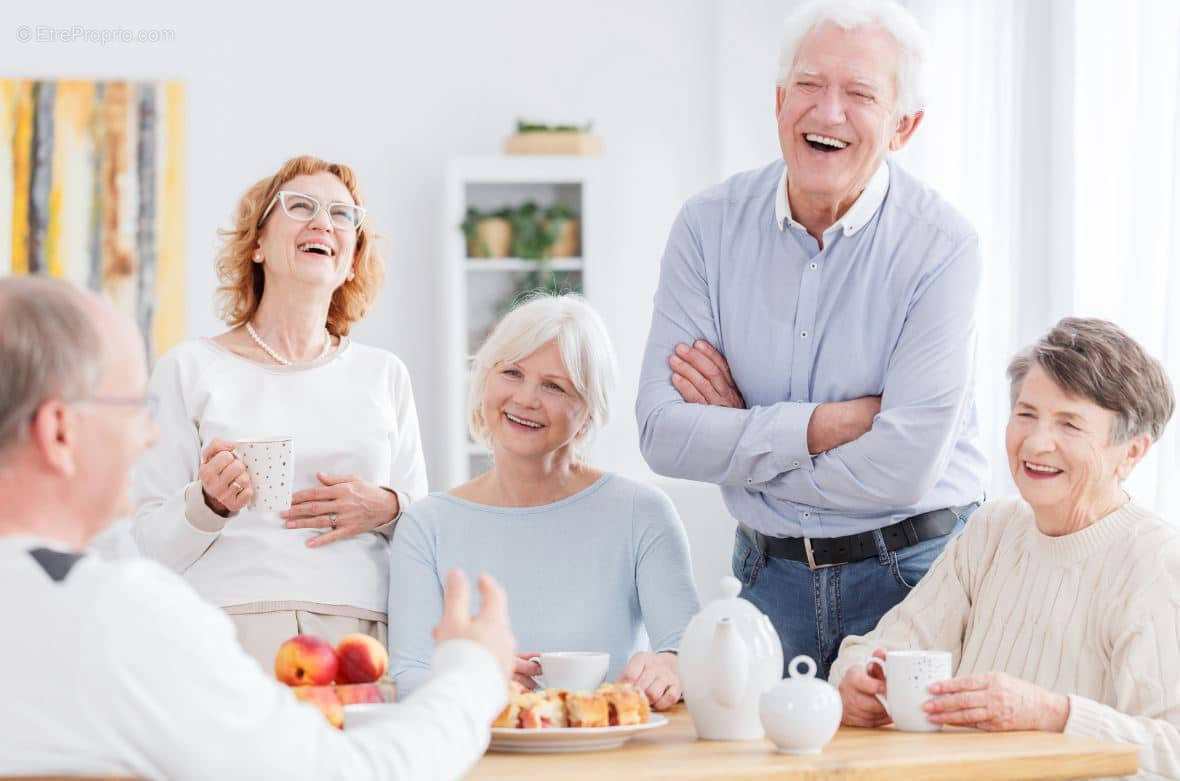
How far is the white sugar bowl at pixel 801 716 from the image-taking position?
63.7 inches

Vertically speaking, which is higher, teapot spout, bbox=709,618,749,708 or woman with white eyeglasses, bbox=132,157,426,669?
woman with white eyeglasses, bbox=132,157,426,669

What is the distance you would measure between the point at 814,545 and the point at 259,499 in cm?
92

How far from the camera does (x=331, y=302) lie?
270 cm

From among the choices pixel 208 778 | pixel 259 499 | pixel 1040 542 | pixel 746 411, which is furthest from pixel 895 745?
pixel 259 499

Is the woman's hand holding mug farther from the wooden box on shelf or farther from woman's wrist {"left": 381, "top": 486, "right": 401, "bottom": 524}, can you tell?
the wooden box on shelf

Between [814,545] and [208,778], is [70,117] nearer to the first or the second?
[814,545]

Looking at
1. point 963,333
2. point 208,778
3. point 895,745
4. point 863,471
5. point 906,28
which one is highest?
point 906,28

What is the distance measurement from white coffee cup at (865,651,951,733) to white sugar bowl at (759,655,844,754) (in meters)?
0.20

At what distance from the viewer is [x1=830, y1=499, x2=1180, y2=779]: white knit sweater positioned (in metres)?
1.86

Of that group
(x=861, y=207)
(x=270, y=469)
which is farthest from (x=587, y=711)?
(x=861, y=207)

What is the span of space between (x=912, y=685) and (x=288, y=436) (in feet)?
3.80

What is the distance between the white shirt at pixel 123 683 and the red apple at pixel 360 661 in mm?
512

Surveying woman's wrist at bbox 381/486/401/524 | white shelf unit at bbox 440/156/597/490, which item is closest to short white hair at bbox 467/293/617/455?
woman's wrist at bbox 381/486/401/524

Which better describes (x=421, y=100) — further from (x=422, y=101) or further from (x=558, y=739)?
(x=558, y=739)
